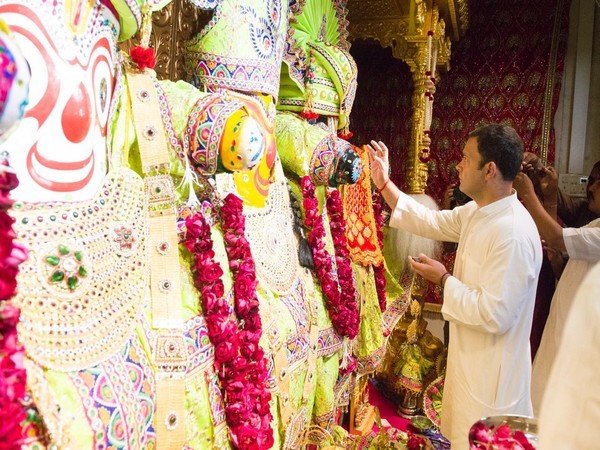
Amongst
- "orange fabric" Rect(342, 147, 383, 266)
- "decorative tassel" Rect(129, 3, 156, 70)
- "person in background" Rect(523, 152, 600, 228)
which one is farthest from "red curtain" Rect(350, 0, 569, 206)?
"decorative tassel" Rect(129, 3, 156, 70)

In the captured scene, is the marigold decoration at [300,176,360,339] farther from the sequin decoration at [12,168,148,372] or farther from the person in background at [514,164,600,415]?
the sequin decoration at [12,168,148,372]

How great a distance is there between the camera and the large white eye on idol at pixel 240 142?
1.18 m

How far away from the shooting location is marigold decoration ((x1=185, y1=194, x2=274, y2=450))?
46.1 inches

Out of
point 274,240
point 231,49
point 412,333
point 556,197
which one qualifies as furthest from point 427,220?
point 412,333

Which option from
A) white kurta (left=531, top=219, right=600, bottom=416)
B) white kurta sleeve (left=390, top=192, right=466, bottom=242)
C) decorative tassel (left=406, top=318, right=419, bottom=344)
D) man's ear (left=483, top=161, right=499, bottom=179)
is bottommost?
decorative tassel (left=406, top=318, right=419, bottom=344)

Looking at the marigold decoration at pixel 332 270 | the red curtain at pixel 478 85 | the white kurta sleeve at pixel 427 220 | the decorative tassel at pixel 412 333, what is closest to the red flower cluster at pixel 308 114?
the marigold decoration at pixel 332 270

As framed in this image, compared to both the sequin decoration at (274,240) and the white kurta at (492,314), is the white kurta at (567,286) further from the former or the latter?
the sequin decoration at (274,240)

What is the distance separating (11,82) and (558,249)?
102 inches

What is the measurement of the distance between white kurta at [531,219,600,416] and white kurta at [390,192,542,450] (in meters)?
0.57

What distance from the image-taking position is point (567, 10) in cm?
476

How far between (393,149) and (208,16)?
3.61 meters

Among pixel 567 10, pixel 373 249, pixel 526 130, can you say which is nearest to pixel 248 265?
pixel 373 249

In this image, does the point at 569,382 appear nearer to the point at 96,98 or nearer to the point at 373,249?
the point at 96,98

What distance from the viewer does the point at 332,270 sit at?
2.08 meters
